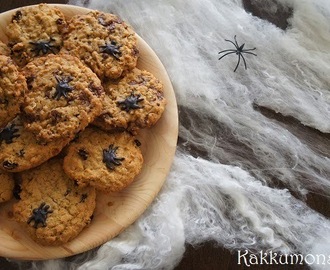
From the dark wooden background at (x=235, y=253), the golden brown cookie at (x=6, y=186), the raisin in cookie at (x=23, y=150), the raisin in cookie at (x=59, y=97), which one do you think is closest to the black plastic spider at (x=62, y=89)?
the raisin in cookie at (x=59, y=97)

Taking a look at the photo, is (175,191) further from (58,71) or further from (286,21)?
(286,21)

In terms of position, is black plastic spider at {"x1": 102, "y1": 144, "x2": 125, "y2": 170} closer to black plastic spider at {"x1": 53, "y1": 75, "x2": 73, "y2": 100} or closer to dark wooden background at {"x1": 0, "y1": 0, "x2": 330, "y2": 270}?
black plastic spider at {"x1": 53, "y1": 75, "x2": 73, "y2": 100}

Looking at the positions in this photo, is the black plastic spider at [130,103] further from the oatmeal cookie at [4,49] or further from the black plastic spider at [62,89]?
the oatmeal cookie at [4,49]

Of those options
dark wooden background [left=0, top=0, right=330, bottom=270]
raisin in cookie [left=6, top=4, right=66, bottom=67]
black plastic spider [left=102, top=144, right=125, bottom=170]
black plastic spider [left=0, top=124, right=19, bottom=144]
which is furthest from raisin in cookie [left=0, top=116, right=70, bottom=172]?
dark wooden background [left=0, top=0, right=330, bottom=270]

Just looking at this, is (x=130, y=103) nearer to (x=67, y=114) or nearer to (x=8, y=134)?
(x=67, y=114)

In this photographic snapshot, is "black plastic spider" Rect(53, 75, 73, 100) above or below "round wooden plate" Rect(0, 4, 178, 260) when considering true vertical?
above
